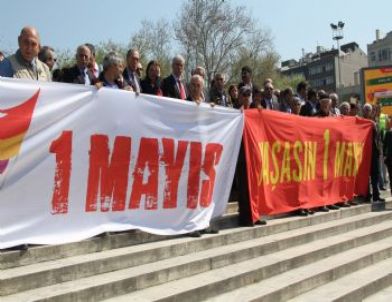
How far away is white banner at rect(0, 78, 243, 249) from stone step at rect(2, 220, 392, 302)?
20.6 inches

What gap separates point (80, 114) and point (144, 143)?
87 centimetres

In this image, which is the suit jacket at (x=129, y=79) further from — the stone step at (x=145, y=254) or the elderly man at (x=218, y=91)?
the stone step at (x=145, y=254)

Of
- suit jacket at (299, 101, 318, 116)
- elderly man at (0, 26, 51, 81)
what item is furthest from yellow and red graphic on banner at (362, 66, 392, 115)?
elderly man at (0, 26, 51, 81)

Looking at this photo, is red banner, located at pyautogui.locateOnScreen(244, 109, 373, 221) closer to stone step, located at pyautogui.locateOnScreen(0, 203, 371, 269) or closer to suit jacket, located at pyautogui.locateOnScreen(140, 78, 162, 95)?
stone step, located at pyautogui.locateOnScreen(0, 203, 371, 269)

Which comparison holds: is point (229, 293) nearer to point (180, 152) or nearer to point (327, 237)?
point (180, 152)

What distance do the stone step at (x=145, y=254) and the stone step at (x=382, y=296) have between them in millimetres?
1154

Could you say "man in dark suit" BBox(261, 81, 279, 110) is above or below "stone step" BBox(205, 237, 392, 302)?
above

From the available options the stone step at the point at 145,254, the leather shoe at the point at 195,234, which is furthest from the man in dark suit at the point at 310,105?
the leather shoe at the point at 195,234

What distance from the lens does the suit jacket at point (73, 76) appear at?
20.4 ft

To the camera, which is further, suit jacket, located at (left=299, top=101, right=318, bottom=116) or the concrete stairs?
suit jacket, located at (left=299, top=101, right=318, bottom=116)

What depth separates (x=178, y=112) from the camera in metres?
6.42

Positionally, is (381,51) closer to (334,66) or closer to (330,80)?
(334,66)

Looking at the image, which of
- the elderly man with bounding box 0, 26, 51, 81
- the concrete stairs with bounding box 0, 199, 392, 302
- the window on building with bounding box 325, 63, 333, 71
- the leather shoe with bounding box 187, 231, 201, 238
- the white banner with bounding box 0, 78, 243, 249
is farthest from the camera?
the window on building with bounding box 325, 63, 333, 71

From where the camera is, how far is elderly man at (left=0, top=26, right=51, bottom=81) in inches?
200
